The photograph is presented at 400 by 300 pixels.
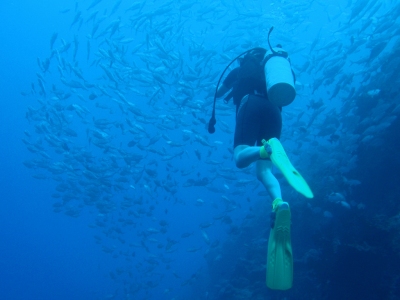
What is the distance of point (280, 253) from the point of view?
8.73 ft

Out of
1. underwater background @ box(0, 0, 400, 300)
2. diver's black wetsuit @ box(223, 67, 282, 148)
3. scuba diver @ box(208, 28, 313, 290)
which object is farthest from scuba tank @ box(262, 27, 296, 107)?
underwater background @ box(0, 0, 400, 300)

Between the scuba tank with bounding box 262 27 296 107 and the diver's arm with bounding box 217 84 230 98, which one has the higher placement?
the diver's arm with bounding box 217 84 230 98

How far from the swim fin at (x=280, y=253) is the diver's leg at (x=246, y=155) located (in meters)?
0.49

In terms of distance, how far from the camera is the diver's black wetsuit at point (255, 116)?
10.5ft

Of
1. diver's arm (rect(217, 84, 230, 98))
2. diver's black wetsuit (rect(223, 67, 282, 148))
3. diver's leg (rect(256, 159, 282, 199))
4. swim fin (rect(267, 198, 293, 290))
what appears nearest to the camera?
swim fin (rect(267, 198, 293, 290))

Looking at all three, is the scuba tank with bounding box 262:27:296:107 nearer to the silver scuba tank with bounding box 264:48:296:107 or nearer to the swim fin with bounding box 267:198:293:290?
the silver scuba tank with bounding box 264:48:296:107

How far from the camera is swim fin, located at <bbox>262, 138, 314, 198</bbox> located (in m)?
2.36

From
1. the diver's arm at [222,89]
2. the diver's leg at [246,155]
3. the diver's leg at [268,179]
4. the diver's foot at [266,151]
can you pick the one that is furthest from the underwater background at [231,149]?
the diver's foot at [266,151]

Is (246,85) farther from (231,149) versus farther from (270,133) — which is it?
(231,149)

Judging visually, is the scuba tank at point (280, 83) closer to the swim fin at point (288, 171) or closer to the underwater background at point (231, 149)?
the swim fin at point (288, 171)

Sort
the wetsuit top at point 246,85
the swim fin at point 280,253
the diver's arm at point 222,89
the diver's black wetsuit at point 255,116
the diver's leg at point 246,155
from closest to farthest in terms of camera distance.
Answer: the swim fin at point 280,253
the diver's leg at point 246,155
the diver's black wetsuit at point 255,116
the wetsuit top at point 246,85
the diver's arm at point 222,89

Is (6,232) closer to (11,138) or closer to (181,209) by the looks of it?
(11,138)

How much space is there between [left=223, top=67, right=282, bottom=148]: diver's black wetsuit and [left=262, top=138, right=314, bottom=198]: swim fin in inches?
17.2

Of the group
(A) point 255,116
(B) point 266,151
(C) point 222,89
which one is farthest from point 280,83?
(C) point 222,89
